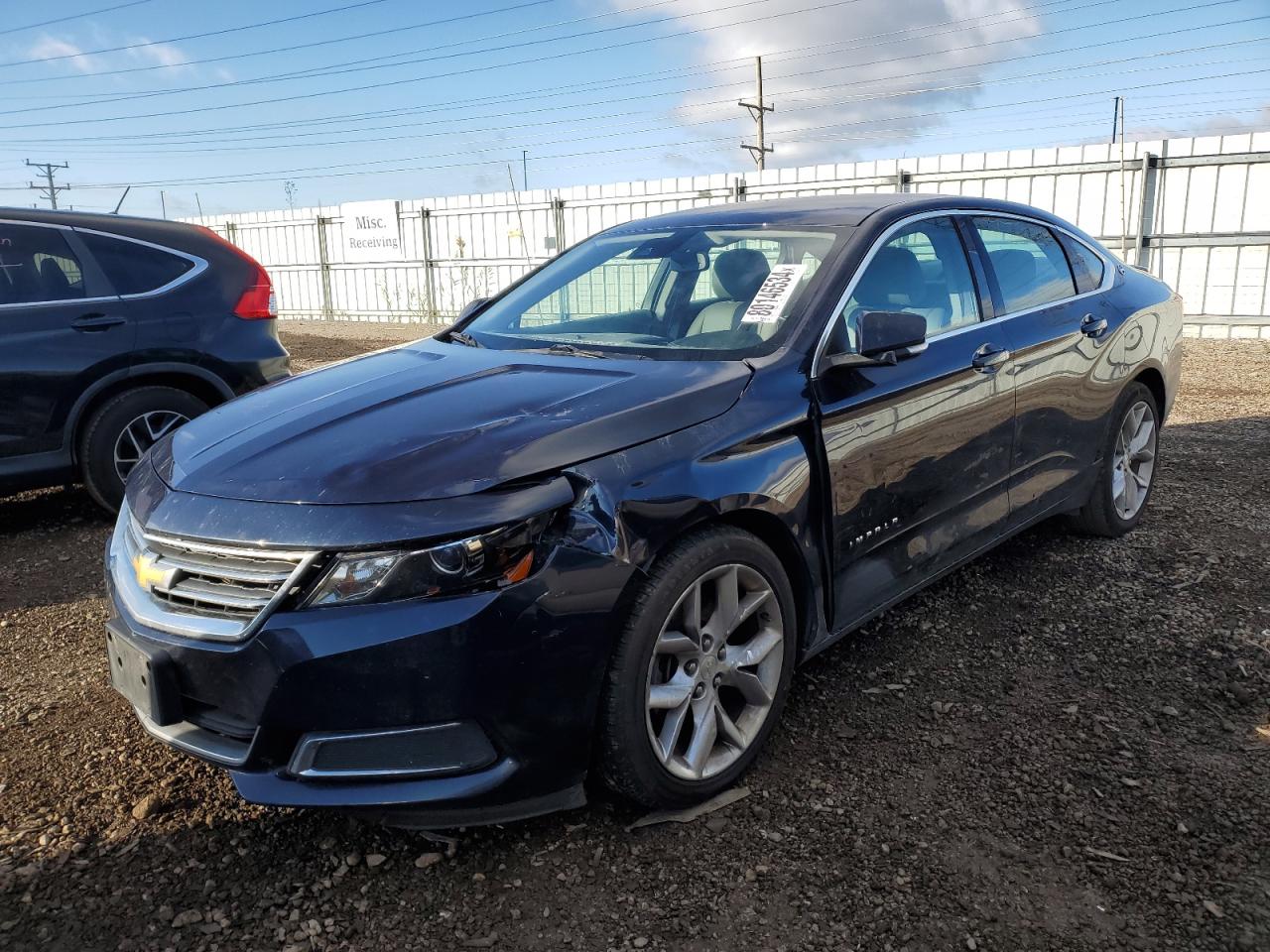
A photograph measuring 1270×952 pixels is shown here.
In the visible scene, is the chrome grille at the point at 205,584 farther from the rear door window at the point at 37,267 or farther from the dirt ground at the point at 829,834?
the rear door window at the point at 37,267

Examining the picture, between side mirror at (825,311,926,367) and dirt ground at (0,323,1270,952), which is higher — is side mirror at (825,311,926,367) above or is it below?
above

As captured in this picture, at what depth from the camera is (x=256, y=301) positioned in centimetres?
589

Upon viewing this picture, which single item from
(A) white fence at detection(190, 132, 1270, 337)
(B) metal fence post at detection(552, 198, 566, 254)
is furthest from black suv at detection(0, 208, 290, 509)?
(B) metal fence post at detection(552, 198, 566, 254)

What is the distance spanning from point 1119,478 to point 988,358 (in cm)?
162

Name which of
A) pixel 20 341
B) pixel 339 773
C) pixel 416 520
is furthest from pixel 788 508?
pixel 20 341

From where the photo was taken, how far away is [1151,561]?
4.50m

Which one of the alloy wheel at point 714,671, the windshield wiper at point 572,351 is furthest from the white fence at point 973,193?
the alloy wheel at point 714,671

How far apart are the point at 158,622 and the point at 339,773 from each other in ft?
1.96

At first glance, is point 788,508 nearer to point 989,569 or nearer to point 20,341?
point 989,569

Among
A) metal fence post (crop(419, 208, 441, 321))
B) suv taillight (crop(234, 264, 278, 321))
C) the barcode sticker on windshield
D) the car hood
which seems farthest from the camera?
metal fence post (crop(419, 208, 441, 321))

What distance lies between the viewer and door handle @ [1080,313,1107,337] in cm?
422

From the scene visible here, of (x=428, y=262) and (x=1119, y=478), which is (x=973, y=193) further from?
(x=1119, y=478)

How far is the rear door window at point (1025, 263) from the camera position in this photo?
3.92 m

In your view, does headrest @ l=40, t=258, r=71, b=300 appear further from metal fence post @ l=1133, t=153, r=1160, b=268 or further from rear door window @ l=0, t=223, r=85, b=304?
metal fence post @ l=1133, t=153, r=1160, b=268
